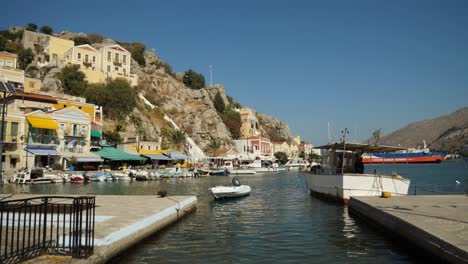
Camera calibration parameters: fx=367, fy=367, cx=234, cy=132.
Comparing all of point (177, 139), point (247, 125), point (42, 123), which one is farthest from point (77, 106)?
point (247, 125)

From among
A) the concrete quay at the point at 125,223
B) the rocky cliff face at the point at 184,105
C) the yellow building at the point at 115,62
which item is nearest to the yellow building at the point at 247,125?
the rocky cliff face at the point at 184,105

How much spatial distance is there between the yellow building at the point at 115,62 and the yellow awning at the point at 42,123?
131ft

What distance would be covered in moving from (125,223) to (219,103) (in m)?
123

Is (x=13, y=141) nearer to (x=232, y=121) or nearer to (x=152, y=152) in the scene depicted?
(x=152, y=152)

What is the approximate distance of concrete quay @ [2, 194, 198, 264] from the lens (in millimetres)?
10931

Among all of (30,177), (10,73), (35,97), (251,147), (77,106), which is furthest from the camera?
(251,147)

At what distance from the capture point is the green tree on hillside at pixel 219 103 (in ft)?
443

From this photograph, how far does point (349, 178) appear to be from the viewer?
86.9 feet

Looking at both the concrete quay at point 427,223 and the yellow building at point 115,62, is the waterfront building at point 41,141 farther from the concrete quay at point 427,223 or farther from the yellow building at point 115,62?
the concrete quay at point 427,223

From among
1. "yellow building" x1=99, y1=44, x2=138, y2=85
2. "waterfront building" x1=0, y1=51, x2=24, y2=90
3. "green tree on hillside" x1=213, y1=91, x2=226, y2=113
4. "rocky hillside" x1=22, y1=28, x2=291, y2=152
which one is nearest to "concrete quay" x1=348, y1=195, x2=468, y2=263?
"waterfront building" x1=0, y1=51, x2=24, y2=90

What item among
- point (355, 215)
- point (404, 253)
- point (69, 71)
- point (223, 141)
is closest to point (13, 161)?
point (69, 71)

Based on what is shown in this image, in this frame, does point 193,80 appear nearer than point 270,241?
No

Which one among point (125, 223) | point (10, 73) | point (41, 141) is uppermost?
point (10, 73)

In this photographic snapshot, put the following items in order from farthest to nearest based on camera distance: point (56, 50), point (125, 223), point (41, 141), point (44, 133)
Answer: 1. point (56, 50)
2. point (44, 133)
3. point (41, 141)
4. point (125, 223)
